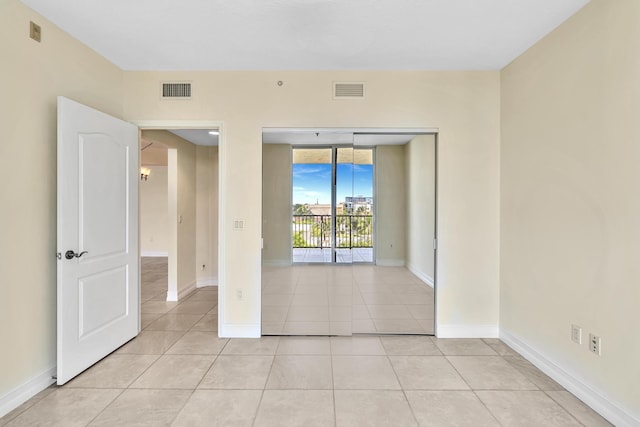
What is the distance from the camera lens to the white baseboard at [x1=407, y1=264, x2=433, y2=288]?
3732 mm

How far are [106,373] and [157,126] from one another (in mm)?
2340

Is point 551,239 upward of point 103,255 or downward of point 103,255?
upward

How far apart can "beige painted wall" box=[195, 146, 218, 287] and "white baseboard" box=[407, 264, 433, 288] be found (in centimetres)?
328

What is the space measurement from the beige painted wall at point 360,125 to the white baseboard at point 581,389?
520 mm

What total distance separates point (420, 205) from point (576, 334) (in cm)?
193

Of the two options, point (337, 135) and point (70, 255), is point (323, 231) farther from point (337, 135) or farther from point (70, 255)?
point (70, 255)

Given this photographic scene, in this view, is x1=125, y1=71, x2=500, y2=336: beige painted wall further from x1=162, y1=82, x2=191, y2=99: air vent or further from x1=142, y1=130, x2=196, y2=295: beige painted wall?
x1=142, y1=130, x2=196, y2=295: beige painted wall

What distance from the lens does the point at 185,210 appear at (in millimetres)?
4934

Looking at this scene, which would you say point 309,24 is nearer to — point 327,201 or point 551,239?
point 327,201

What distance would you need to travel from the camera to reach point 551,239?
8.37 ft

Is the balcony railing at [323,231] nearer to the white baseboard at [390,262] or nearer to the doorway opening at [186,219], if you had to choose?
the white baseboard at [390,262]

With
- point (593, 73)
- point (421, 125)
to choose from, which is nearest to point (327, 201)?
point (421, 125)

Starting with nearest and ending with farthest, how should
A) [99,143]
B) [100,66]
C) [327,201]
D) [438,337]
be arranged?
[99,143], [100,66], [438,337], [327,201]

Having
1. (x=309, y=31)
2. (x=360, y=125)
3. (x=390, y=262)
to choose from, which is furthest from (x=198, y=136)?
(x=390, y=262)
